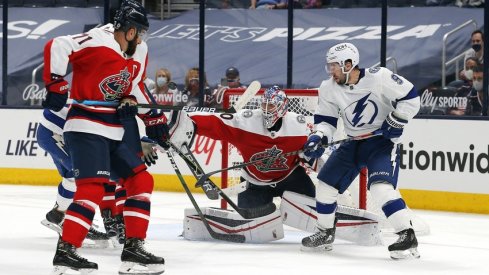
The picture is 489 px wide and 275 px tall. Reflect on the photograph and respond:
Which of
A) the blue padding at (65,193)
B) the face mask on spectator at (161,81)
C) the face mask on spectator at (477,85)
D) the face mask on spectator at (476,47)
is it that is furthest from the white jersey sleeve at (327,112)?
the face mask on spectator at (161,81)

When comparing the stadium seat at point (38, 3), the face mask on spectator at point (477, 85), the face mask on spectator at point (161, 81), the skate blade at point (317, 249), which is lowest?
the skate blade at point (317, 249)

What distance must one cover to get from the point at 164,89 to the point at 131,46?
5255mm

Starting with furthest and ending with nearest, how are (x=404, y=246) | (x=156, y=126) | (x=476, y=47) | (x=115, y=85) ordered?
(x=476, y=47) → (x=404, y=246) → (x=156, y=126) → (x=115, y=85)

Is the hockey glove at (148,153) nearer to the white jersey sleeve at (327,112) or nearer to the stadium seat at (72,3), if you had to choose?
the white jersey sleeve at (327,112)

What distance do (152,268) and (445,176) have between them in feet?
11.4

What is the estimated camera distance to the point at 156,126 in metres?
5.08

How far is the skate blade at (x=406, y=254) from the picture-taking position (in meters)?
5.46

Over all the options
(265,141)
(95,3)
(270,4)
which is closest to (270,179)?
(265,141)

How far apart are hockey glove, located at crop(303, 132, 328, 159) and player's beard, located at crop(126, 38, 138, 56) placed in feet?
4.06

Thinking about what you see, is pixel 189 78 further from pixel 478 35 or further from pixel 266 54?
pixel 478 35

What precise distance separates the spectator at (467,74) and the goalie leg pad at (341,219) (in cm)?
316

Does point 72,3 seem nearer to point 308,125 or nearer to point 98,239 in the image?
point 308,125

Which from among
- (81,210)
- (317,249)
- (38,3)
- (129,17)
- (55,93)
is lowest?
(317,249)

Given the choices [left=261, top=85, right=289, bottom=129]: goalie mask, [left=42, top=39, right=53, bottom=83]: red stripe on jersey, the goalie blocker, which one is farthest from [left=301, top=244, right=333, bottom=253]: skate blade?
[left=42, top=39, right=53, bottom=83]: red stripe on jersey
